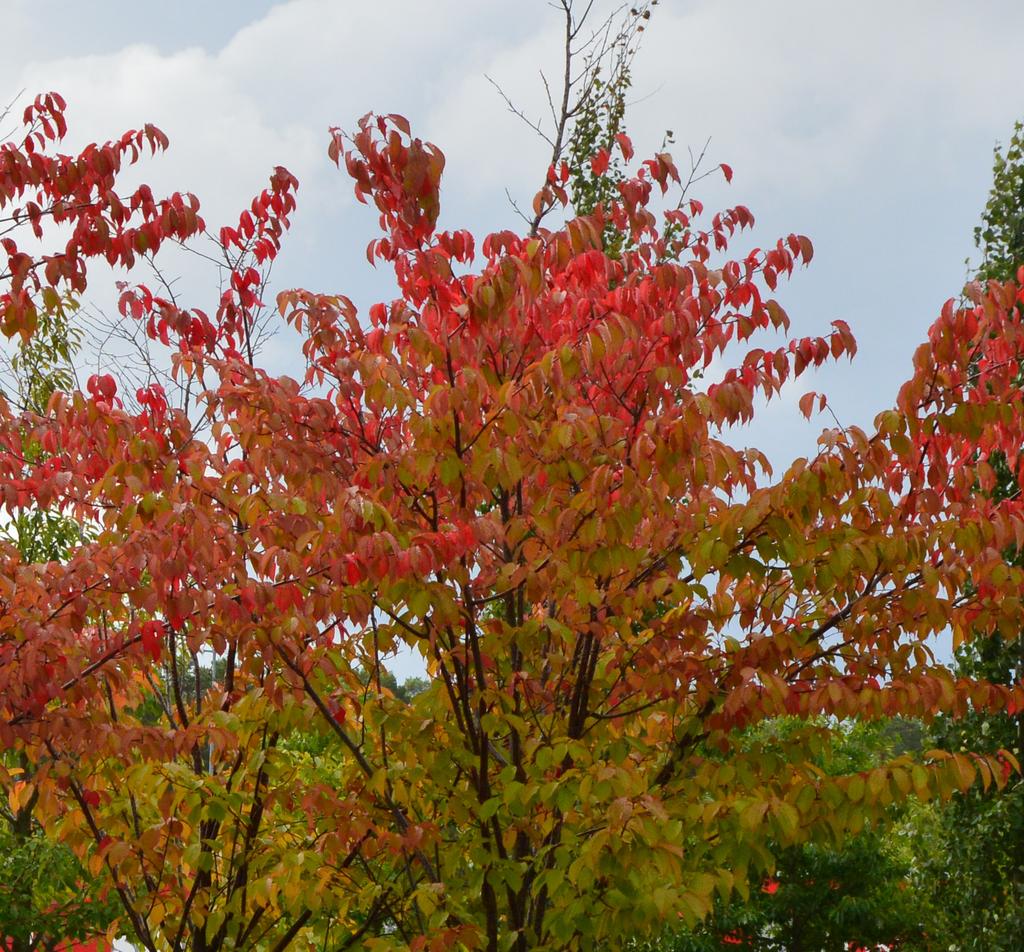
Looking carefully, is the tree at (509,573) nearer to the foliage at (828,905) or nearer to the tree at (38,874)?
the tree at (38,874)

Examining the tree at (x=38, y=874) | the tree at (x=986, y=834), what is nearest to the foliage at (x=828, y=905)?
the tree at (x=986, y=834)

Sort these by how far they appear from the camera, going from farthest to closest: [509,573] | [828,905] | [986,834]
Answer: [828,905], [986,834], [509,573]

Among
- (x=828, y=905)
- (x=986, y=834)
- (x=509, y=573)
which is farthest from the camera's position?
(x=828, y=905)

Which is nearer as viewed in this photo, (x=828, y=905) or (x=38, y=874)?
(x=38, y=874)

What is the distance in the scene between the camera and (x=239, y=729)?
611cm

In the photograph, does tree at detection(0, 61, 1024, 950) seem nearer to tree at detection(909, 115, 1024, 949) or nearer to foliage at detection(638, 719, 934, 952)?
tree at detection(909, 115, 1024, 949)

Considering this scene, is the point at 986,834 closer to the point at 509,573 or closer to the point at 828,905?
the point at 828,905

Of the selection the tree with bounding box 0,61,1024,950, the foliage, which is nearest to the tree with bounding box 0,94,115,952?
the tree with bounding box 0,61,1024,950

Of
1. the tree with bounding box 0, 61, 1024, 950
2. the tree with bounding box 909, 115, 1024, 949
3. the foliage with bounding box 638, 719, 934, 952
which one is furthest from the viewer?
the foliage with bounding box 638, 719, 934, 952

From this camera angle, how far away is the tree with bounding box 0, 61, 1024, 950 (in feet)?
16.4

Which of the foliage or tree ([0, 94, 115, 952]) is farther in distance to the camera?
the foliage

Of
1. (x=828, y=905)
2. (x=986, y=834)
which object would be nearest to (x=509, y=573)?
(x=986, y=834)

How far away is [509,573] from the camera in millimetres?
5125

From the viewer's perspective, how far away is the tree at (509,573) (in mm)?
5012
